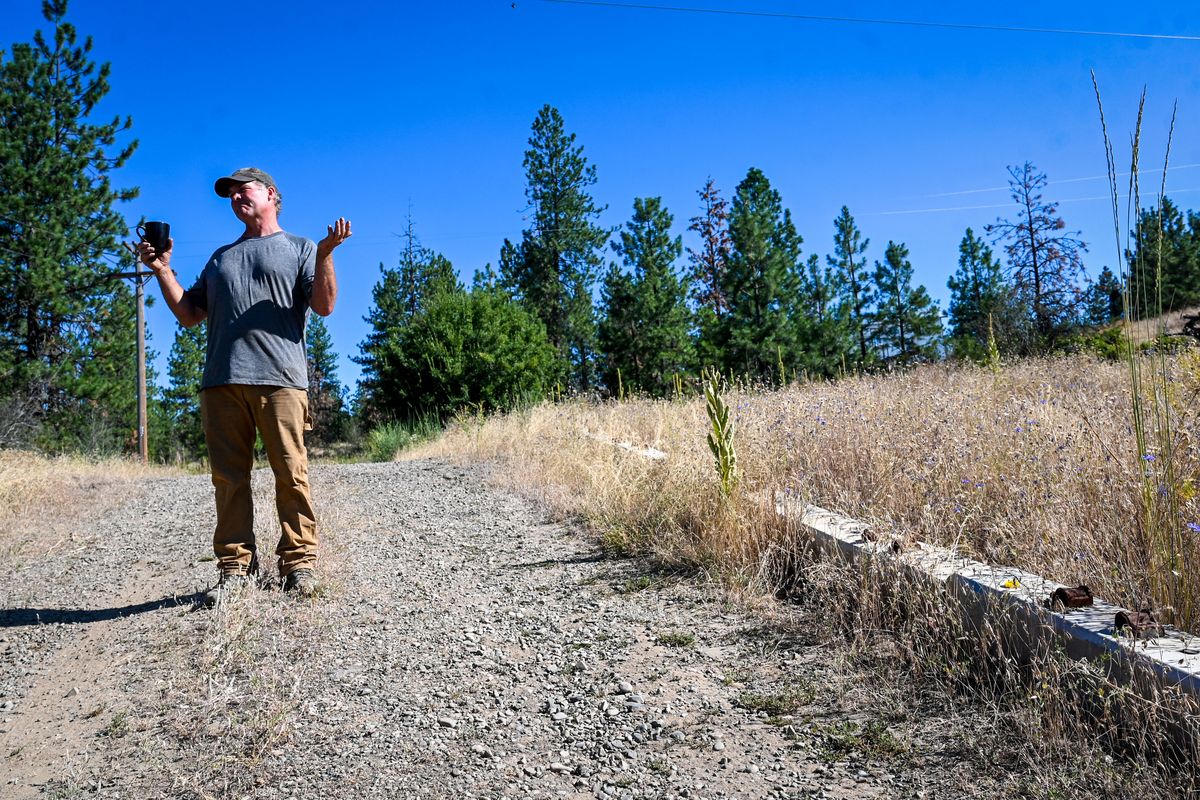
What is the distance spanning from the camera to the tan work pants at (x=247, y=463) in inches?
146

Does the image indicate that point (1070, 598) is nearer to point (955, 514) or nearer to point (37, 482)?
point (955, 514)

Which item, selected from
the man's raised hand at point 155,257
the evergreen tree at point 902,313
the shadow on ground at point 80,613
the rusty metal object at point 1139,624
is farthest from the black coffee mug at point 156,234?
the evergreen tree at point 902,313

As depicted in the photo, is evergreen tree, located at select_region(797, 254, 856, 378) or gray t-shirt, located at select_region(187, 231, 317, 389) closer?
gray t-shirt, located at select_region(187, 231, 317, 389)

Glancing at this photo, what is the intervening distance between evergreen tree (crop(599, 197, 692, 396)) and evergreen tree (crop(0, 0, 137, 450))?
16.6 metres

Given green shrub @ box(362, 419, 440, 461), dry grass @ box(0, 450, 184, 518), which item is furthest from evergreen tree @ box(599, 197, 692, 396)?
dry grass @ box(0, 450, 184, 518)

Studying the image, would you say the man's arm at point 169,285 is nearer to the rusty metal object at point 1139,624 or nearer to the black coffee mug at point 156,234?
the black coffee mug at point 156,234

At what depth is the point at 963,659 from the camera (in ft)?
8.45

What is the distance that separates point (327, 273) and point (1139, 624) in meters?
3.52

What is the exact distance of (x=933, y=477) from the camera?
409 centimetres

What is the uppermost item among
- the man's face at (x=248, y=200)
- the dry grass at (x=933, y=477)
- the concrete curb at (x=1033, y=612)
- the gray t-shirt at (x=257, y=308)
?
the man's face at (x=248, y=200)

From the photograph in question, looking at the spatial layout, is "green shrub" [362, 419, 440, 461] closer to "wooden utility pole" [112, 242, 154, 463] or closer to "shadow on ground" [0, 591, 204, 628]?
"wooden utility pole" [112, 242, 154, 463]

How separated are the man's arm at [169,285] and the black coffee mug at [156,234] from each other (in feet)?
0.06

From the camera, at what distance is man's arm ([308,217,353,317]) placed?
3658 mm

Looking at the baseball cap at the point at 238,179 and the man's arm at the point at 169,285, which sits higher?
the baseball cap at the point at 238,179
